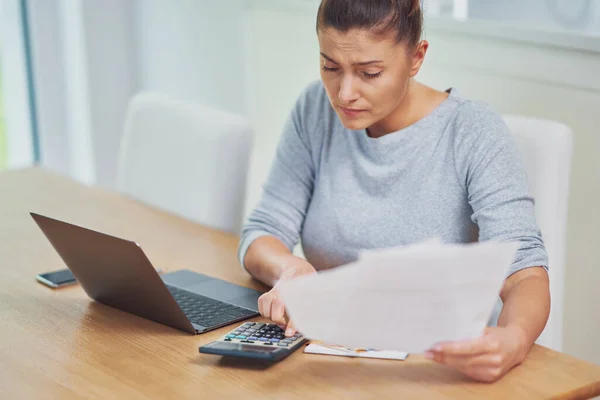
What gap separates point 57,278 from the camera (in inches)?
61.5

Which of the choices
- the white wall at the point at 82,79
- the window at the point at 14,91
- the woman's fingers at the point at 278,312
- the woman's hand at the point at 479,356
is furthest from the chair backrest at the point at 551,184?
the window at the point at 14,91

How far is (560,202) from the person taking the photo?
4.90 feet

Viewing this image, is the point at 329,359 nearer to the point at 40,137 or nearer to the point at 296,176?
the point at 296,176

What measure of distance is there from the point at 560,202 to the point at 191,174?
0.89 meters

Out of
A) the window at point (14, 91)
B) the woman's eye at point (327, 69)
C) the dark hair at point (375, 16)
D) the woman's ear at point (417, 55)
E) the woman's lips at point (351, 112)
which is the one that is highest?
the dark hair at point (375, 16)

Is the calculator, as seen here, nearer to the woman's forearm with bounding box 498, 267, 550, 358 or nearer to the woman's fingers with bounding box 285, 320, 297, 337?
the woman's fingers with bounding box 285, 320, 297, 337

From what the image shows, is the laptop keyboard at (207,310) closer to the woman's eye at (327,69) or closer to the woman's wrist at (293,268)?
the woman's wrist at (293,268)

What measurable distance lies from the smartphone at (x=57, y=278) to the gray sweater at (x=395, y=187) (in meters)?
0.32

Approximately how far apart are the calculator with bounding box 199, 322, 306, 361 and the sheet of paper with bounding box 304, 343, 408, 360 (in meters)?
0.03

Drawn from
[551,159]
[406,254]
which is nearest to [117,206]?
[551,159]

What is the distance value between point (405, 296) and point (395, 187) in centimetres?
60

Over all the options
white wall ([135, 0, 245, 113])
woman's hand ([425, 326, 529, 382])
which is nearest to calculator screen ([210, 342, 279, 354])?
woman's hand ([425, 326, 529, 382])

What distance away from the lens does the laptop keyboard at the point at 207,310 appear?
4.45ft

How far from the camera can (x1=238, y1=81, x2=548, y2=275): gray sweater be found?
142 centimetres
